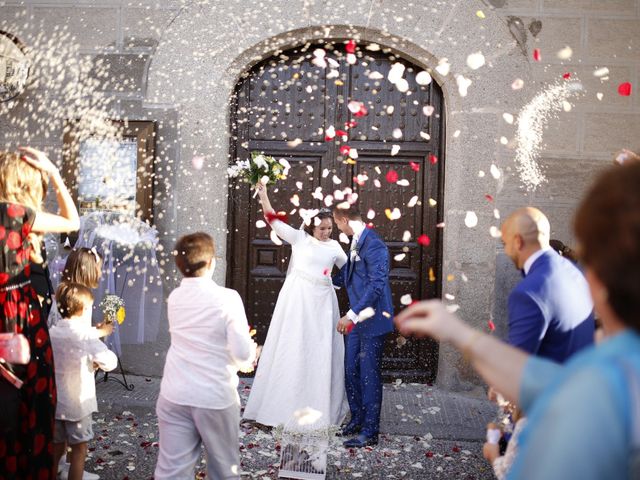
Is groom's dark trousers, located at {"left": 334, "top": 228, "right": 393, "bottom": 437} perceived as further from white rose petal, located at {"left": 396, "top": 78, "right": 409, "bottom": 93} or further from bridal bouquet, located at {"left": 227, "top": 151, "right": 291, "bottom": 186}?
white rose petal, located at {"left": 396, "top": 78, "right": 409, "bottom": 93}

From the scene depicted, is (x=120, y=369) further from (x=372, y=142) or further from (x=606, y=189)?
(x=606, y=189)

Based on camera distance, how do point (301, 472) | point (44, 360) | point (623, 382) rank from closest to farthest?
1. point (623, 382)
2. point (44, 360)
3. point (301, 472)

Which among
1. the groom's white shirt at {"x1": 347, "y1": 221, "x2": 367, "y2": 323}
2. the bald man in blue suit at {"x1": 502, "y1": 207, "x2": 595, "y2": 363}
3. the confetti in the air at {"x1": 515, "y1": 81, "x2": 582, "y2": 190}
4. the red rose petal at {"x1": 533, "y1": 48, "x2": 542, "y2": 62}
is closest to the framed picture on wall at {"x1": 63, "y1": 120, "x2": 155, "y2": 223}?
the groom's white shirt at {"x1": 347, "y1": 221, "x2": 367, "y2": 323}

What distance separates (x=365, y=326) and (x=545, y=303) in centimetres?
253

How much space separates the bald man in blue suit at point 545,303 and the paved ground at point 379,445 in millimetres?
1973

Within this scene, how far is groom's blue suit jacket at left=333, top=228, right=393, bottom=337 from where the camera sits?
5.08 m

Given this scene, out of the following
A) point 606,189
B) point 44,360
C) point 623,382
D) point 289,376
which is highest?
point 606,189

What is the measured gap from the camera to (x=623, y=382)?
3.28ft

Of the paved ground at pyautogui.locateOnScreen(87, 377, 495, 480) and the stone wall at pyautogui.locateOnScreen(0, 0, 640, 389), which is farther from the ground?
the stone wall at pyautogui.locateOnScreen(0, 0, 640, 389)

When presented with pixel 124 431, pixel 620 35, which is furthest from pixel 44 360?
pixel 620 35

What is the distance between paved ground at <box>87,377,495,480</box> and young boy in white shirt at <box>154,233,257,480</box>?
1023 mm

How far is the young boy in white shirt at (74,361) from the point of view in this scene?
11.9 ft

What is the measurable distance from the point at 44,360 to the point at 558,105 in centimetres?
495

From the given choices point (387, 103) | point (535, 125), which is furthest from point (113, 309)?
point (535, 125)
